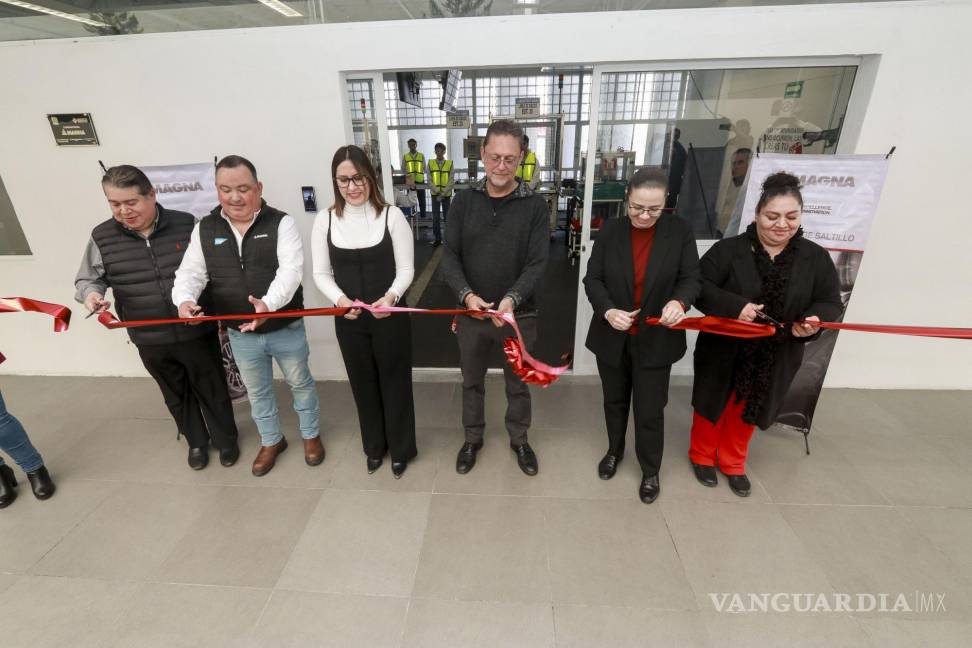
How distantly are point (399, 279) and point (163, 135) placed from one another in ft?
7.56

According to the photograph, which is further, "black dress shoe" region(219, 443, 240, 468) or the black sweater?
"black dress shoe" region(219, 443, 240, 468)

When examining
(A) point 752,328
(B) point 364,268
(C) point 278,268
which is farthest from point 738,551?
(C) point 278,268

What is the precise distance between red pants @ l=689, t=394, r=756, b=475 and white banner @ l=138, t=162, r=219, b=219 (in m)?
3.39

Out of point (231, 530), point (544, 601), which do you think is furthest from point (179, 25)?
point (544, 601)

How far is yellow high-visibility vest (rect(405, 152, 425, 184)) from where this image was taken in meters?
8.70

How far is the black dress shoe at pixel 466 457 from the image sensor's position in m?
2.59

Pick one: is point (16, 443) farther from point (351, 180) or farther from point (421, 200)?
point (421, 200)

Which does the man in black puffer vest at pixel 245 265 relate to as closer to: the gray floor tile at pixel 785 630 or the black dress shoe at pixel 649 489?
the black dress shoe at pixel 649 489

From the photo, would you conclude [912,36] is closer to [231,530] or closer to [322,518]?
[322,518]

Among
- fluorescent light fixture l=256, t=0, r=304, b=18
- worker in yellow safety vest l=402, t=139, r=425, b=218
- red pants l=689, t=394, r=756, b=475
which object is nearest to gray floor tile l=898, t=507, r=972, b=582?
red pants l=689, t=394, r=756, b=475

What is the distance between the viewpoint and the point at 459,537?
84.7 inches

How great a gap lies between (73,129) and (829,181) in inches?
194

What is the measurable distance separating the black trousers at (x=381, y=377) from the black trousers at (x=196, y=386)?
0.83 meters

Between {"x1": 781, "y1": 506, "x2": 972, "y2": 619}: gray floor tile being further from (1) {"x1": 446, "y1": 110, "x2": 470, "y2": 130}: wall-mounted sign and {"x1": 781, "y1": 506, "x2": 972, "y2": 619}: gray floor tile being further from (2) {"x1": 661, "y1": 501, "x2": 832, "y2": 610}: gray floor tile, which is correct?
(1) {"x1": 446, "y1": 110, "x2": 470, "y2": 130}: wall-mounted sign
